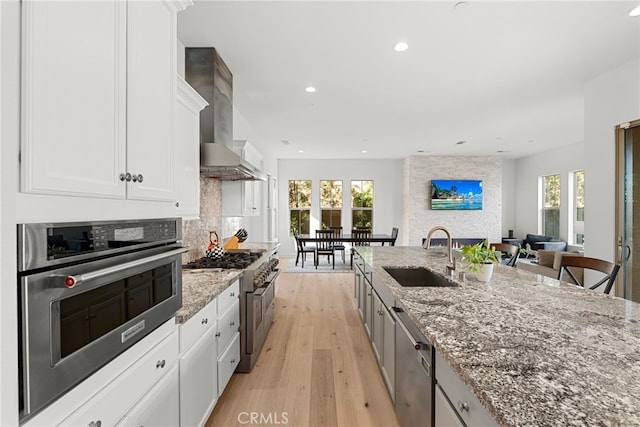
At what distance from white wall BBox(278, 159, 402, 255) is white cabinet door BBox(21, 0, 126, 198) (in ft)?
26.7

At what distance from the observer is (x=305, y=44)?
2.68m

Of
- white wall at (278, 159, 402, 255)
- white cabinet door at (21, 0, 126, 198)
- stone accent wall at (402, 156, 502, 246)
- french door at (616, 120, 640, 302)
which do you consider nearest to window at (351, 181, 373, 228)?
white wall at (278, 159, 402, 255)

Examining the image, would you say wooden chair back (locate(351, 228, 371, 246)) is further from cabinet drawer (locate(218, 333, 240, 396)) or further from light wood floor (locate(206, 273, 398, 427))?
cabinet drawer (locate(218, 333, 240, 396))

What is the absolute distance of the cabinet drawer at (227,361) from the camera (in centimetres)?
194

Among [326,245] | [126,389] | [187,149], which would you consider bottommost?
[326,245]

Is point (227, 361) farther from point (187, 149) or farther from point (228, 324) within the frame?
point (187, 149)

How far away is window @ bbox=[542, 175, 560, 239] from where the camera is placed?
25.3 feet

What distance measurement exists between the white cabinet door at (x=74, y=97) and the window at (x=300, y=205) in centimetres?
816

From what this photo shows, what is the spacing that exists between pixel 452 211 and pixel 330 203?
11.7 ft

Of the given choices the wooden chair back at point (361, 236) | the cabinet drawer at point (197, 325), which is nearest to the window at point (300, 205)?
the wooden chair back at point (361, 236)

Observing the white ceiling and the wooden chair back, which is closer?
the white ceiling

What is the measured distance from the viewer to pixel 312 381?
2365 mm

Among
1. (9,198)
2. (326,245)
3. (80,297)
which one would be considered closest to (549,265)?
(326,245)

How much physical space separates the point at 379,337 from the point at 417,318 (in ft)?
4.01
